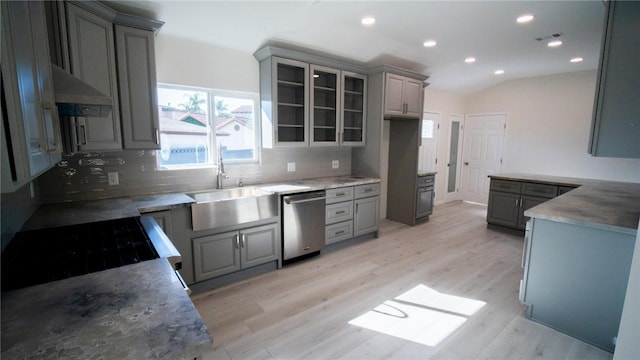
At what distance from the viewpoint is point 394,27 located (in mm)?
3207

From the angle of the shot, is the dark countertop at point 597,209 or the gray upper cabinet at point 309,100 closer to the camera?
the dark countertop at point 597,209

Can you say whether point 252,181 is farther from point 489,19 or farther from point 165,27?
point 489,19

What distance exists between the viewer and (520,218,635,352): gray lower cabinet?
199 centimetres

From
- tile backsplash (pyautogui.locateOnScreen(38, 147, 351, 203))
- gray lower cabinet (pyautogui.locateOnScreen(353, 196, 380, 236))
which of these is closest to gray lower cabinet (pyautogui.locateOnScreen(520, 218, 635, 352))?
gray lower cabinet (pyautogui.locateOnScreen(353, 196, 380, 236))

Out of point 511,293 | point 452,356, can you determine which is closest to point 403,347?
point 452,356

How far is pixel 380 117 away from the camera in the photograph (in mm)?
4121

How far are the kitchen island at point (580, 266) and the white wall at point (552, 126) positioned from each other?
10.3 feet

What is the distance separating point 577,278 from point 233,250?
9.58 ft

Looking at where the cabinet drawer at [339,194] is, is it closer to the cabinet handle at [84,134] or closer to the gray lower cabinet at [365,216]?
the gray lower cabinet at [365,216]

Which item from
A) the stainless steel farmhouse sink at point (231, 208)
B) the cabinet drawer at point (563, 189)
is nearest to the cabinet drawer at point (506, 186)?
the cabinet drawer at point (563, 189)

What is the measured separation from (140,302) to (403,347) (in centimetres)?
180

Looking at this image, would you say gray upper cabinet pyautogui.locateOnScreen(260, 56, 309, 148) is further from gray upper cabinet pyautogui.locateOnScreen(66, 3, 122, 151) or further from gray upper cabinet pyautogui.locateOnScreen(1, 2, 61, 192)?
gray upper cabinet pyautogui.locateOnScreen(1, 2, 61, 192)

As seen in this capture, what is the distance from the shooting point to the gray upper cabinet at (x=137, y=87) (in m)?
2.31

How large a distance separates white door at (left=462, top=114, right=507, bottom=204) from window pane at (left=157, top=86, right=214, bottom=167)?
583cm
